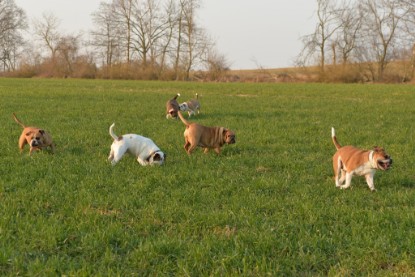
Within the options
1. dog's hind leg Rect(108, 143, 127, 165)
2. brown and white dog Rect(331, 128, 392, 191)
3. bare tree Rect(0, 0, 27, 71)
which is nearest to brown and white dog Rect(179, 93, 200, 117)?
dog's hind leg Rect(108, 143, 127, 165)

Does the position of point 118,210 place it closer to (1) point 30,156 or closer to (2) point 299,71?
(1) point 30,156

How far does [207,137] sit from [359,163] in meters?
3.37

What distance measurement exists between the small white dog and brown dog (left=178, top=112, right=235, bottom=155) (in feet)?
3.80

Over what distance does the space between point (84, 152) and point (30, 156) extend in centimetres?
101

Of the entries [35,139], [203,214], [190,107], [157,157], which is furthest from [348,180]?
[190,107]

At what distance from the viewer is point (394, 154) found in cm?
808

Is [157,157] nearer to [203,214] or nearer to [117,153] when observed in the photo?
[117,153]

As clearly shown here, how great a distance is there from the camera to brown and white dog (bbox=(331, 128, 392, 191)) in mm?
5371

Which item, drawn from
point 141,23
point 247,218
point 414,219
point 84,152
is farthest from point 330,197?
point 141,23

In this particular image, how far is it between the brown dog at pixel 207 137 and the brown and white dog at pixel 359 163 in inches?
104

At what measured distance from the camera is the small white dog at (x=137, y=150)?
279 inches

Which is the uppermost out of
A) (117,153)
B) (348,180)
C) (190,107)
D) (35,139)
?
(190,107)

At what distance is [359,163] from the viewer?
5.72 metres

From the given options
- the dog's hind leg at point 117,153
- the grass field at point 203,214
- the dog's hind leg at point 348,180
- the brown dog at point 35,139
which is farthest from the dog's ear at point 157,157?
the dog's hind leg at point 348,180
